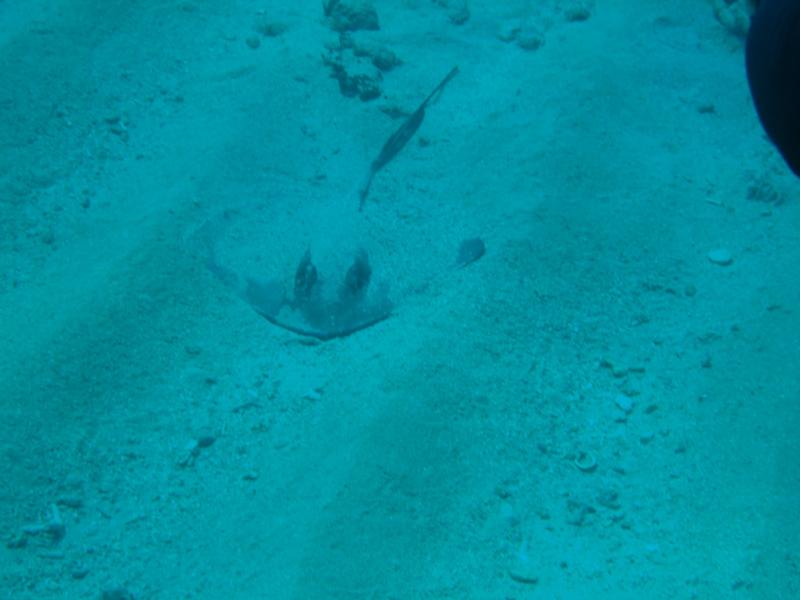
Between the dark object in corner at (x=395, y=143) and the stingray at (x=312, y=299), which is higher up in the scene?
the dark object in corner at (x=395, y=143)

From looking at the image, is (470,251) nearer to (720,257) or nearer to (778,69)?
(720,257)

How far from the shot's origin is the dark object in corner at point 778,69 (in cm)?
106

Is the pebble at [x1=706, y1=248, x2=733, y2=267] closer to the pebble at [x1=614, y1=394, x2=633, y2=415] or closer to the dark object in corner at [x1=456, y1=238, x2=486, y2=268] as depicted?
the pebble at [x1=614, y1=394, x2=633, y2=415]

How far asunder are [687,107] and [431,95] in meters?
1.75

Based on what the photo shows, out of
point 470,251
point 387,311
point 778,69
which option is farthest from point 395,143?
point 778,69

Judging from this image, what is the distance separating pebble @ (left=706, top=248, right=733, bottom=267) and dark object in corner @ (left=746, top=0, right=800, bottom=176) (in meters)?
2.31

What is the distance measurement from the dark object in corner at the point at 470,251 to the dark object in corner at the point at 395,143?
0.63 metres

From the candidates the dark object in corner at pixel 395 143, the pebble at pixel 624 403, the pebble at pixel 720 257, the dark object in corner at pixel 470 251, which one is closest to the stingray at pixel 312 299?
the dark object in corner at pixel 470 251

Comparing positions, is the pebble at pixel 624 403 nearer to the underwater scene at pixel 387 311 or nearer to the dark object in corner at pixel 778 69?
the underwater scene at pixel 387 311

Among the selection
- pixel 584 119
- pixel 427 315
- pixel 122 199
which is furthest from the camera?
pixel 584 119

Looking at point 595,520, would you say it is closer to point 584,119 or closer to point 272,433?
point 272,433

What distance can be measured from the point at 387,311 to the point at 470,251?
58cm

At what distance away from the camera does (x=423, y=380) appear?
8.73ft

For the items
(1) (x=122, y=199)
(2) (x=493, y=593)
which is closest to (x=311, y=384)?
(2) (x=493, y=593)
